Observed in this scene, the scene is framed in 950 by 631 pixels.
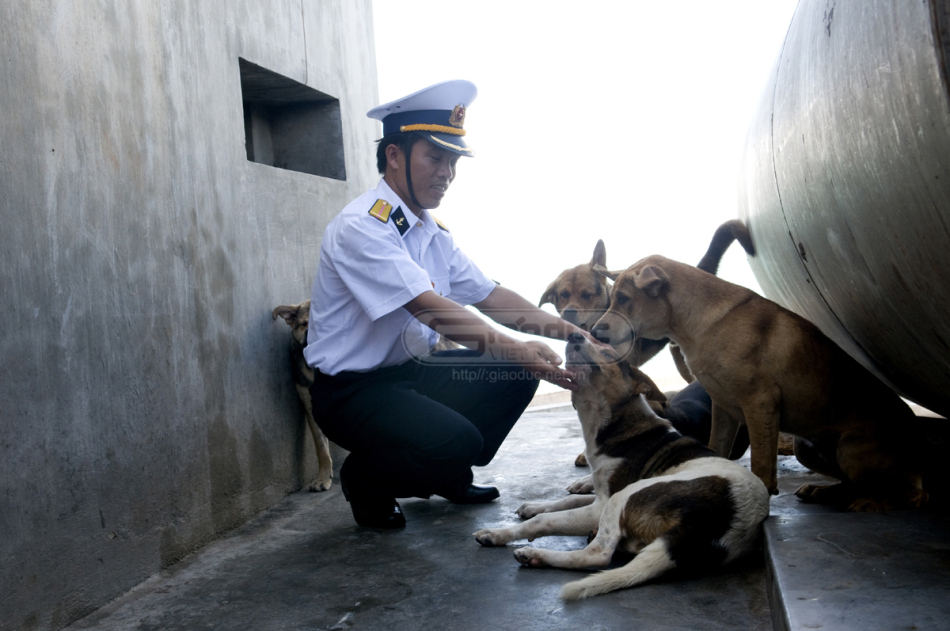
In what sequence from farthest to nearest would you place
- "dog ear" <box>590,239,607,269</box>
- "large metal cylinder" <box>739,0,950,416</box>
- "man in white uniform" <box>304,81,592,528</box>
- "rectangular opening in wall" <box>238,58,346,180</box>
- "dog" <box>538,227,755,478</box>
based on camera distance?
"dog ear" <box>590,239,607,269</box> → "rectangular opening in wall" <box>238,58,346,180</box> → "dog" <box>538,227,755,478</box> → "man in white uniform" <box>304,81,592,528</box> → "large metal cylinder" <box>739,0,950,416</box>

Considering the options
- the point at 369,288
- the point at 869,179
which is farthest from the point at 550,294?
the point at 869,179

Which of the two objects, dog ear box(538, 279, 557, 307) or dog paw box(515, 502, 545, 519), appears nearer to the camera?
dog paw box(515, 502, 545, 519)

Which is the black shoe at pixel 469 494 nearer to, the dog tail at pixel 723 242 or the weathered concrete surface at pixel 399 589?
the weathered concrete surface at pixel 399 589

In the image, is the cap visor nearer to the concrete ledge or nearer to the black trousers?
the black trousers

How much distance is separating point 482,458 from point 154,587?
1775mm

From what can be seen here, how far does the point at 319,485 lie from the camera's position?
418 centimetres

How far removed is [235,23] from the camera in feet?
12.6

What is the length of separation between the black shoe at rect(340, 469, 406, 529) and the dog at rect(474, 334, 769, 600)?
0.55 meters

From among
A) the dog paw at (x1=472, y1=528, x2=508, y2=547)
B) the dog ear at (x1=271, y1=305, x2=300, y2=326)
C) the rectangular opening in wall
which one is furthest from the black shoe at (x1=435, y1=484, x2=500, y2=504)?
the rectangular opening in wall

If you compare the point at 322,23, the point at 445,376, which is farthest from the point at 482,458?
the point at 322,23

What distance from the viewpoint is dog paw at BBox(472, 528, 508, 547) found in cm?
292

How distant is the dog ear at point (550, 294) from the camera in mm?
5254

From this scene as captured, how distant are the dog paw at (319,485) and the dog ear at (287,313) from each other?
95cm

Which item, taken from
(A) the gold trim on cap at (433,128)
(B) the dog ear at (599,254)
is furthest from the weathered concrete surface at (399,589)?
(B) the dog ear at (599,254)
